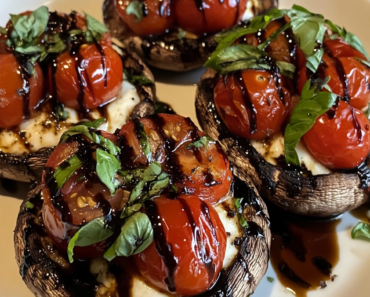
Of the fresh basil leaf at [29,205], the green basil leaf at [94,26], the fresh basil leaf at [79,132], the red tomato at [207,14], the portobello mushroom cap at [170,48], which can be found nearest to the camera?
the fresh basil leaf at [79,132]

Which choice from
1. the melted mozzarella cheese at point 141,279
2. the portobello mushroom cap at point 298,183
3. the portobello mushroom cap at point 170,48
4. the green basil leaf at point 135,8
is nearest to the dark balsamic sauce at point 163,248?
the melted mozzarella cheese at point 141,279

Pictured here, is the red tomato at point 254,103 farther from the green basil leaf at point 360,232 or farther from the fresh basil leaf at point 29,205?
the fresh basil leaf at point 29,205

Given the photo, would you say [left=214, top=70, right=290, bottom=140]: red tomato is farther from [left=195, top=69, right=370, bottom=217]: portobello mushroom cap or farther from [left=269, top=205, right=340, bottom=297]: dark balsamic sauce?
[left=269, top=205, right=340, bottom=297]: dark balsamic sauce

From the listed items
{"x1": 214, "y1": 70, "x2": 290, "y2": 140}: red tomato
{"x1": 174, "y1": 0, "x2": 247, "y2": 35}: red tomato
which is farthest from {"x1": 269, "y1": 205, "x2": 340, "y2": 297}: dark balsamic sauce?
{"x1": 174, "y1": 0, "x2": 247, "y2": 35}: red tomato

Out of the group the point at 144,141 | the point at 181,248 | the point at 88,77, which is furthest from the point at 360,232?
the point at 88,77

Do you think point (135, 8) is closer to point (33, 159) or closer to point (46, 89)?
point (46, 89)

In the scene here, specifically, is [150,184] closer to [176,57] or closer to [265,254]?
[265,254]
